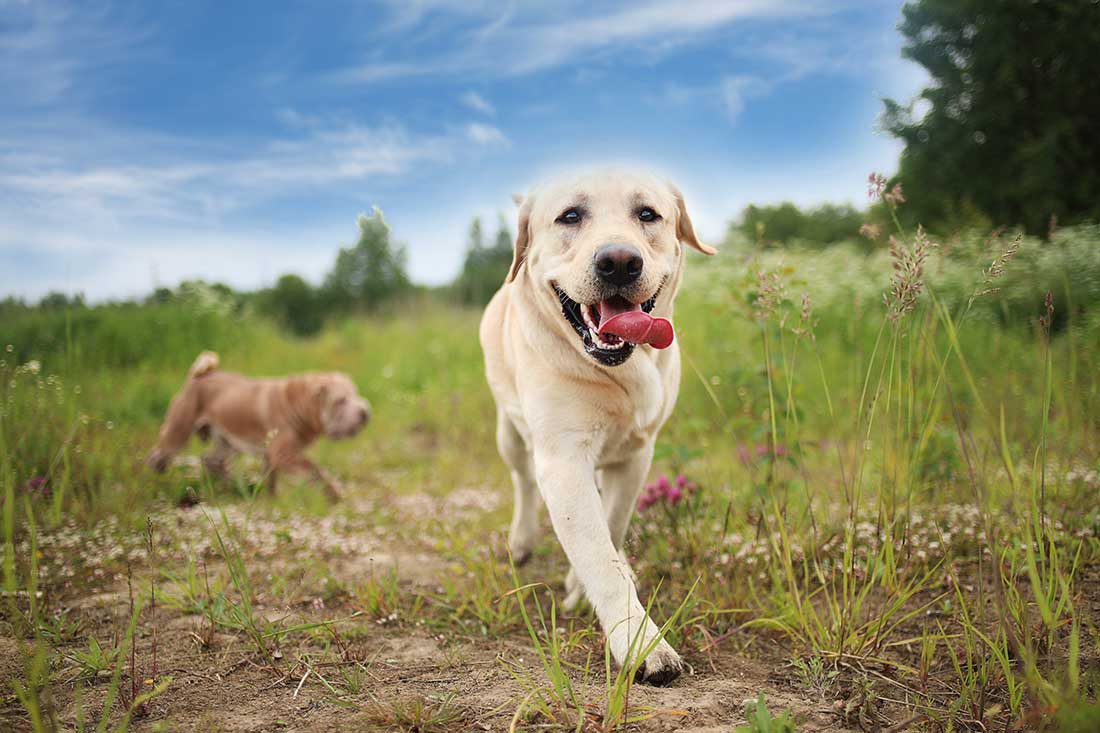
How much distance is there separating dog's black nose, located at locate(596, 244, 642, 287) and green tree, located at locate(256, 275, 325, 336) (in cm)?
1318

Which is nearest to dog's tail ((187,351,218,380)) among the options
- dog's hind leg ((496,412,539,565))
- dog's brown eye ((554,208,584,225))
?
dog's hind leg ((496,412,539,565))

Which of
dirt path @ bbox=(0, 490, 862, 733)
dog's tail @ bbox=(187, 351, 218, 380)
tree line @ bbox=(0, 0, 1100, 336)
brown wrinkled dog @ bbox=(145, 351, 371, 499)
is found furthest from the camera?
dog's tail @ bbox=(187, 351, 218, 380)

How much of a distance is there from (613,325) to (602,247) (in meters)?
0.26

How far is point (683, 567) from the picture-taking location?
286cm

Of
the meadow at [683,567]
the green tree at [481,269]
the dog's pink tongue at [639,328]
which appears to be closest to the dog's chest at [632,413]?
the meadow at [683,567]

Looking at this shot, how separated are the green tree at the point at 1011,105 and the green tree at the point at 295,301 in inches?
465

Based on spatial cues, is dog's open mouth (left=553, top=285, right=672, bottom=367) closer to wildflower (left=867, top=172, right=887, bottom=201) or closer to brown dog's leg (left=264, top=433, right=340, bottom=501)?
wildflower (left=867, top=172, right=887, bottom=201)

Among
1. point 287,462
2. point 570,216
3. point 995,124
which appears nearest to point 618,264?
point 570,216

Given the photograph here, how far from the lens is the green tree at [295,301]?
14.9 metres

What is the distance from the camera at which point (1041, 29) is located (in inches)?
186

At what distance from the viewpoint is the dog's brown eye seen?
2.39 meters

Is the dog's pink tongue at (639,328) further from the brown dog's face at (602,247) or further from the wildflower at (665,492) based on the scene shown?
the wildflower at (665,492)

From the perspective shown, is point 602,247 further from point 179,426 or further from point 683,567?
point 179,426

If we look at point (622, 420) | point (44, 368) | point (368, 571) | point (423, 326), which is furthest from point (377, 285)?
point (622, 420)
